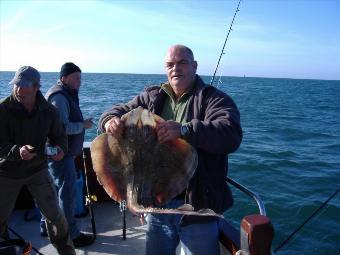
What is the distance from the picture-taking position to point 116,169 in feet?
9.90

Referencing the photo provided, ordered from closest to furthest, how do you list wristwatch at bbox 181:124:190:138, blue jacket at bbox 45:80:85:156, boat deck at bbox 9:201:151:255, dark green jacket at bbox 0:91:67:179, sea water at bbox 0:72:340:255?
wristwatch at bbox 181:124:190:138, dark green jacket at bbox 0:91:67:179, blue jacket at bbox 45:80:85:156, boat deck at bbox 9:201:151:255, sea water at bbox 0:72:340:255

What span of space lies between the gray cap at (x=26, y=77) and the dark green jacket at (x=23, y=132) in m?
0.19

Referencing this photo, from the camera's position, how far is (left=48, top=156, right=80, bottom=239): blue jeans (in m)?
5.07

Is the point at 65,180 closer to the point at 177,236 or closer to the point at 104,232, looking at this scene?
the point at 104,232

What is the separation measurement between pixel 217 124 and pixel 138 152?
65 cm

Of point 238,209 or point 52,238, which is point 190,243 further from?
point 238,209

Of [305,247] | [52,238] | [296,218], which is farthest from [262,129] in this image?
[52,238]

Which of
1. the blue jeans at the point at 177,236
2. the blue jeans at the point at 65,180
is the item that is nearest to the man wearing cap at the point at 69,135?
the blue jeans at the point at 65,180

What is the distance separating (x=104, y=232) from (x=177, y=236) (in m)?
2.72

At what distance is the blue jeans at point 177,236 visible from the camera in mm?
3236

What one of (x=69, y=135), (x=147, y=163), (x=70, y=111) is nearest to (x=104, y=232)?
(x=69, y=135)

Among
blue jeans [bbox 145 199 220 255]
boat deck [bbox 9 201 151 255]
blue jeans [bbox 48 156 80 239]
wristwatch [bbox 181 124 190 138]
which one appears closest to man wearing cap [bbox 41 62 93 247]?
blue jeans [bbox 48 156 80 239]

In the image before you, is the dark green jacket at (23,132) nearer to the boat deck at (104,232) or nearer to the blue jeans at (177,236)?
the boat deck at (104,232)

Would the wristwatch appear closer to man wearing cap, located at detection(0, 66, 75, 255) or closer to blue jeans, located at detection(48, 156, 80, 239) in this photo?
man wearing cap, located at detection(0, 66, 75, 255)
